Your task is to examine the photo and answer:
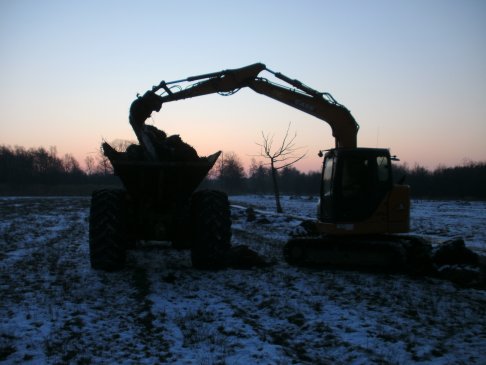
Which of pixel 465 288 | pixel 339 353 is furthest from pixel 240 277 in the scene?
A: pixel 465 288

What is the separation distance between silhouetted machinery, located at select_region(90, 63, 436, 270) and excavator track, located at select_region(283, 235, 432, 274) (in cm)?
2

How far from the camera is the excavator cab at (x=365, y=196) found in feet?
27.4

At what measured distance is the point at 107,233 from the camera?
7.36 meters

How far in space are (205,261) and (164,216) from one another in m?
1.21

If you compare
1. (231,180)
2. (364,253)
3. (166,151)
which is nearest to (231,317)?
(166,151)

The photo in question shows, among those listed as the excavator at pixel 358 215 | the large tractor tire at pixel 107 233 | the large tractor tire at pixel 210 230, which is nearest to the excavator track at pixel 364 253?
Result: the excavator at pixel 358 215

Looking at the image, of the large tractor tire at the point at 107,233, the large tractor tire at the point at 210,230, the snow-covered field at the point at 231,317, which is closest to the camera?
the snow-covered field at the point at 231,317

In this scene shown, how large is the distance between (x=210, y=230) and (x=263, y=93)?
15.5 ft

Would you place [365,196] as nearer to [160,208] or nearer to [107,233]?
[160,208]

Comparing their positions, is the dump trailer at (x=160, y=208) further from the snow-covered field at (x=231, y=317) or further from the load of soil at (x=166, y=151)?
the snow-covered field at (x=231, y=317)

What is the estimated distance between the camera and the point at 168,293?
6262 millimetres

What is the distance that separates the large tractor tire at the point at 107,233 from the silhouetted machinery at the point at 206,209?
2 centimetres

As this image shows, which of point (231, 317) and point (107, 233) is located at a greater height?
point (107, 233)

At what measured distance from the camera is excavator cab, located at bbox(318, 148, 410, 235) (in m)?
8.34
